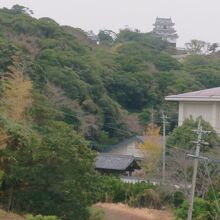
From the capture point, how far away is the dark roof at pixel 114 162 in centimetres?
3073

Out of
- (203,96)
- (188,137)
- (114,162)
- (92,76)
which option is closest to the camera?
(188,137)

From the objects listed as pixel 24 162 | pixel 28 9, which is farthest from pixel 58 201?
pixel 28 9

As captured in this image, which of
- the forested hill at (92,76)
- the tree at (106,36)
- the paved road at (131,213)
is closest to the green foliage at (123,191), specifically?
the paved road at (131,213)

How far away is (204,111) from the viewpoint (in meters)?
30.1

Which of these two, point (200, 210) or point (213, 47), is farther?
point (213, 47)

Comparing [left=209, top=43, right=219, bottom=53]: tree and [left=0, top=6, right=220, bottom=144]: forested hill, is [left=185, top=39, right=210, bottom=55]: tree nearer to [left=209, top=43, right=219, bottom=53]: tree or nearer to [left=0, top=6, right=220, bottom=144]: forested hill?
[left=209, top=43, right=219, bottom=53]: tree

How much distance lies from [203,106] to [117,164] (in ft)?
18.2

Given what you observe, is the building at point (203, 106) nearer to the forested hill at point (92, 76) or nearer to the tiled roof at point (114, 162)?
the tiled roof at point (114, 162)

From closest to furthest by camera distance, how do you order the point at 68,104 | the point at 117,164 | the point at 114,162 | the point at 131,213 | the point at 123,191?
the point at 131,213, the point at 123,191, the point at 117,164, the point at 114,162, the point at 68,104

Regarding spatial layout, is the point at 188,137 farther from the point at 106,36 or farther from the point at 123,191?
the point at 106,36

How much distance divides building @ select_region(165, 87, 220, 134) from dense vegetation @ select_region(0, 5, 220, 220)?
3.94 meters

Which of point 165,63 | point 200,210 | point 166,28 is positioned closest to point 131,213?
point 200,210

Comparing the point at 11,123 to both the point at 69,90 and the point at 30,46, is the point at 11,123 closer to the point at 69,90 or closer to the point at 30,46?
the point at 69,90

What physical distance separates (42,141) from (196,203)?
253 inches
